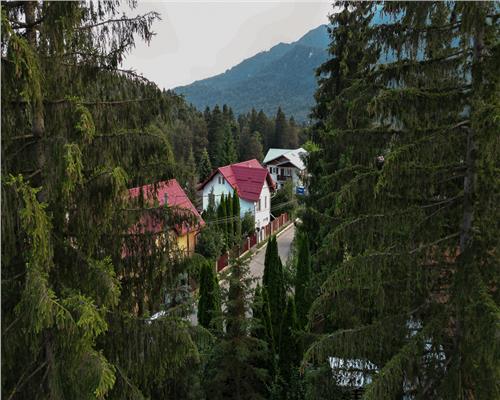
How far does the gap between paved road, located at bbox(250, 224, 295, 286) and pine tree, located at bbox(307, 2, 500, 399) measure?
1531cm

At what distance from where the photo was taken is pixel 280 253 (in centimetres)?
2719

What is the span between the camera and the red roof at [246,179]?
31.3 meters

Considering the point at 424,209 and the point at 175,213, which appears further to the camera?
the point at 175,213

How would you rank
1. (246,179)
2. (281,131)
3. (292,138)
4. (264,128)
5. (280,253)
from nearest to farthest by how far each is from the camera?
(280,253), (246,179), (292,138), (281,131), (264,128)

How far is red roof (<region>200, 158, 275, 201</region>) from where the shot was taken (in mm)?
31297

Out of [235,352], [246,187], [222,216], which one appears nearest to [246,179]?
[246,187]

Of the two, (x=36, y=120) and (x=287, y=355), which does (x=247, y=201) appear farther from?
(x=36, y=120)

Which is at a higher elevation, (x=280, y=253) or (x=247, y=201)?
(x=247, y=201)

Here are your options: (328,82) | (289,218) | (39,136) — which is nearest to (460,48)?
(39,136)

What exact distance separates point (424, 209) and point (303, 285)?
338 inches

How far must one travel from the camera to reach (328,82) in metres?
11.8

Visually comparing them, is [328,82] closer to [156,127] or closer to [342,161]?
[342,161]

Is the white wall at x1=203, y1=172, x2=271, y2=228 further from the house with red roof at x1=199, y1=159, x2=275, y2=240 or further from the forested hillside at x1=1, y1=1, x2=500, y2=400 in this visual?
the forested hillside at x1=1, y1=1, x2=500, y2=400

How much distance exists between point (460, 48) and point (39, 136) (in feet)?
15.1
